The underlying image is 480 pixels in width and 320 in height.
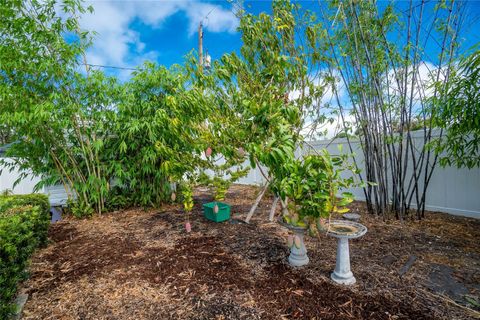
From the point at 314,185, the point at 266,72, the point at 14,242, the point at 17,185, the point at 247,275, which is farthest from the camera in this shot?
the point at 17,185

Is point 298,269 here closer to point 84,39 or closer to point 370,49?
point 370,49

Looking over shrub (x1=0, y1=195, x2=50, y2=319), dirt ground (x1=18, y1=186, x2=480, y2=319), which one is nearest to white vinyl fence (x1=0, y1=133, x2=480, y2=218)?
dirt ground (x1=18, y1=186, x2=480, y2=319)

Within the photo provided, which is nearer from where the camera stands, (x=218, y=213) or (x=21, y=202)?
(x=21, y=202)

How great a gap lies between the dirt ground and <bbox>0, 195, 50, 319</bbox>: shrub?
0.54 feet

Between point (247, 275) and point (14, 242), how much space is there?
1.56 meters

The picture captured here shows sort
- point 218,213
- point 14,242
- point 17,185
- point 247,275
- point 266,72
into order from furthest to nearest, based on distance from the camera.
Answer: point 17,185
point 218,213
point 266,72
point 247,275
point 14,242

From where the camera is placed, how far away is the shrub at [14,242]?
128cm

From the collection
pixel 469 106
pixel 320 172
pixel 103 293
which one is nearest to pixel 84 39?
pixel 103 293

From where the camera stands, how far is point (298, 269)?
172 centimetres

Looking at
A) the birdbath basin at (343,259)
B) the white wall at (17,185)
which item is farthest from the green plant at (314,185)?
the white wall at (17,185)

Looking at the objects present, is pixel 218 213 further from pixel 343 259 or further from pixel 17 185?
pixel 17 185

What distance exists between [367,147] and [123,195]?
142 inches

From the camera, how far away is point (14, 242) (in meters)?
1.51

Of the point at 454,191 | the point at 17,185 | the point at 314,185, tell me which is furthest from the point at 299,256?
the point at 17,185
